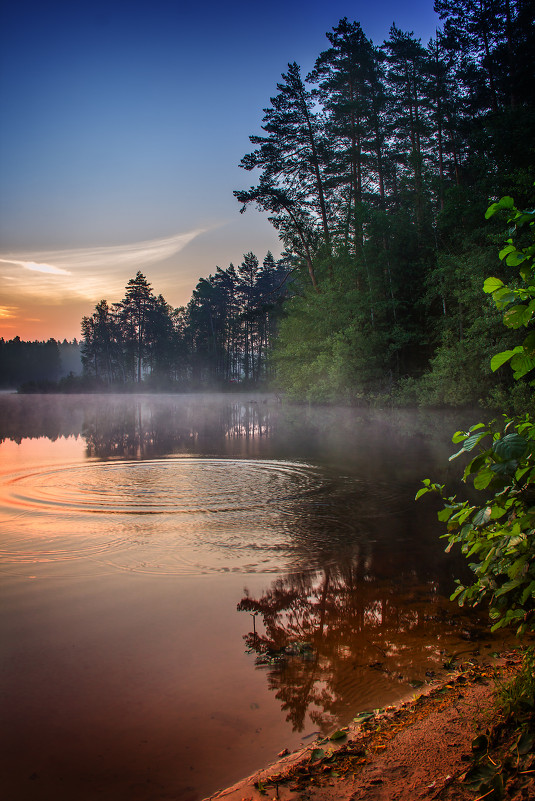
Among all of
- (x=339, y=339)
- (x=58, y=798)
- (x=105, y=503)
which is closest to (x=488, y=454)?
(x=58, y=798)

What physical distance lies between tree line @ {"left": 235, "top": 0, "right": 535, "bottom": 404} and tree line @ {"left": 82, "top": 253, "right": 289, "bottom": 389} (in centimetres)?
5300

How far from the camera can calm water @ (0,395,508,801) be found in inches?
136

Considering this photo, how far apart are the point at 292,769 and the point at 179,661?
200 centimetres

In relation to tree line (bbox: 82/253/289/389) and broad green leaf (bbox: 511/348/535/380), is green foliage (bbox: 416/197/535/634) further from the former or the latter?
tree line (bbox: 82/253/289/389)

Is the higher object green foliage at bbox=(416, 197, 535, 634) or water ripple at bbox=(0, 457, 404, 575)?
green foliage at bbox=(416, 197, 535, 634)

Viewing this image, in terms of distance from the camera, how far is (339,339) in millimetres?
31859

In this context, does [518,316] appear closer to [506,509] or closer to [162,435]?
[506,509]

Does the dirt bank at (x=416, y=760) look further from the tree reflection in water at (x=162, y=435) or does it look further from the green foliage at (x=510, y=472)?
the tree reflection in water at (x=162, y=435)

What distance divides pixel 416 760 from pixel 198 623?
10.5ft

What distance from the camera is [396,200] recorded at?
1629 inches

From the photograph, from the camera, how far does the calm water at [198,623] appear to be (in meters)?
3.46

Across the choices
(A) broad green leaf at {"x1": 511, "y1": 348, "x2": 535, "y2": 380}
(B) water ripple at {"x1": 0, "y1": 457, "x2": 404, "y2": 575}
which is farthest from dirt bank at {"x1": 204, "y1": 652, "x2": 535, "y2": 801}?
(B) water ripple at {"x1": 0, "y1": 457, "x2": 404, "y2": 575}

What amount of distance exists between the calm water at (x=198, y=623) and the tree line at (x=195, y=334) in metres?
80.0

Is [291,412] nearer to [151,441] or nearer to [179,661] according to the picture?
[151,441]
